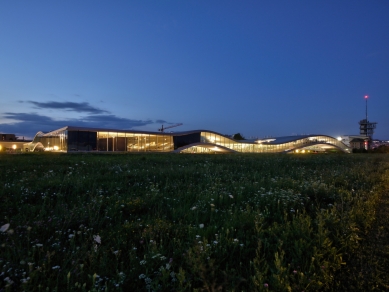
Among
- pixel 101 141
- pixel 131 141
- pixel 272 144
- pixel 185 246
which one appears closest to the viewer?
pixel 185 246

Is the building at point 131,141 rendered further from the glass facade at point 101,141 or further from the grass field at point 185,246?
the grass field at point 185,246

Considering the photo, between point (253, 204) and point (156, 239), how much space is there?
3109mm

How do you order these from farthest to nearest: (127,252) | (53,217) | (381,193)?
(381,193) → (53,217) → (127,252)

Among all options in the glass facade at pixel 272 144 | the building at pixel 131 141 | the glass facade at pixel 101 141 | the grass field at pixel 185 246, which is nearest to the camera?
the grass field at pixel 185 246

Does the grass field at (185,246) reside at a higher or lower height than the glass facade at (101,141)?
lower

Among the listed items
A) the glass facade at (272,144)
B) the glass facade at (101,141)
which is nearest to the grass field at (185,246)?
the glass facade at (101,141)

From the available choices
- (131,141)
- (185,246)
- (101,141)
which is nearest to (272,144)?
(131,141)

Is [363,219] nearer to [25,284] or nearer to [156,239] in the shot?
[156,239]

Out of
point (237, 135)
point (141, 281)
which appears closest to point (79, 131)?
point (141, 281)

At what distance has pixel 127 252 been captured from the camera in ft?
13.0

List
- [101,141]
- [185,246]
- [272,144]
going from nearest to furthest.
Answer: [185,246] < [101,141] < [272,144]

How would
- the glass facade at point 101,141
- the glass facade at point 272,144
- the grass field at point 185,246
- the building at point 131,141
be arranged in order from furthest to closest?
the glass facade at point 272,144
the building at point 131,141
the glass facade at point 101,141
the grass field at point 185,246

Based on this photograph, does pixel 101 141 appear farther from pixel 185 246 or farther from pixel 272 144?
pixel 272 144

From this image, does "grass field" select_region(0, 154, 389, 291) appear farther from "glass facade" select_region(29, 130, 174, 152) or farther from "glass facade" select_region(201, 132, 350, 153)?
"glass facade" select_region(201, 132, 350, 153)
